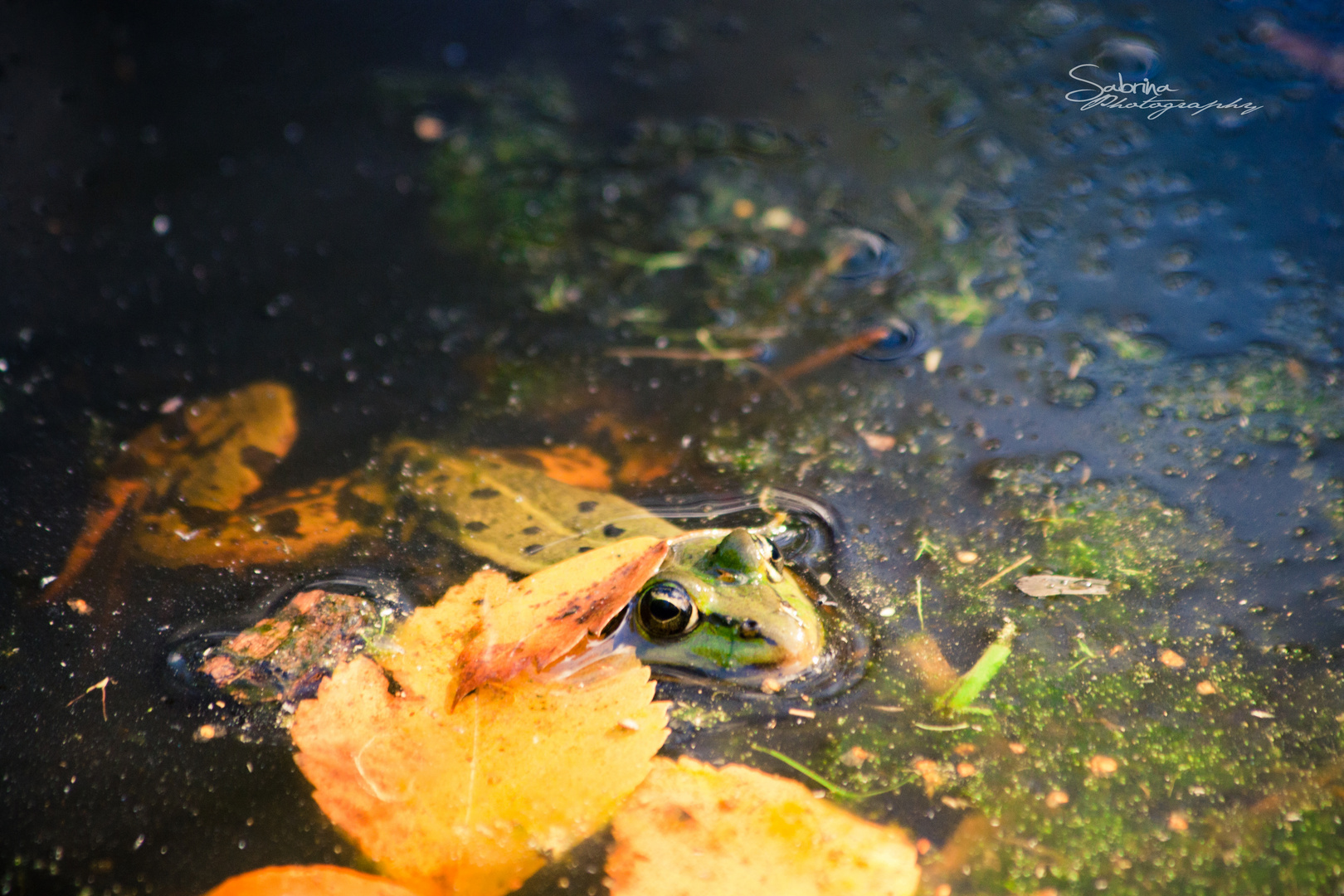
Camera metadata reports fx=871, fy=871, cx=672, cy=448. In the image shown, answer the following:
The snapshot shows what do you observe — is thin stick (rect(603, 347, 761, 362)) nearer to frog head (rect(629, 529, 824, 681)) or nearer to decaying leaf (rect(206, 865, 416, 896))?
frog head (rect(629, 529, 824, 681))

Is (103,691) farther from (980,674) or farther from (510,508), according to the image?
(980,674)

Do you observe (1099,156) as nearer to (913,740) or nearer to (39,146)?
(913,740)

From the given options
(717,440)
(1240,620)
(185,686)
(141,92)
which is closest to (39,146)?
(141,92)

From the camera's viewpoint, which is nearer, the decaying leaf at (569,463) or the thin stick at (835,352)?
the decaying leaf at (569,463)

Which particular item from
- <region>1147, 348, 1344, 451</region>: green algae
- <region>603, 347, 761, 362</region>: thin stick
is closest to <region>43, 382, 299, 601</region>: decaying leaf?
<region>603, 347, 761, 362</region>: thin stick

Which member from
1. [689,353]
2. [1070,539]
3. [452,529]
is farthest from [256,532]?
[1070,539]

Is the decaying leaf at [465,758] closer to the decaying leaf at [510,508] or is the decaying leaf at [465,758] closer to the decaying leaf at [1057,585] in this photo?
the decaying leaf at [510,508]
